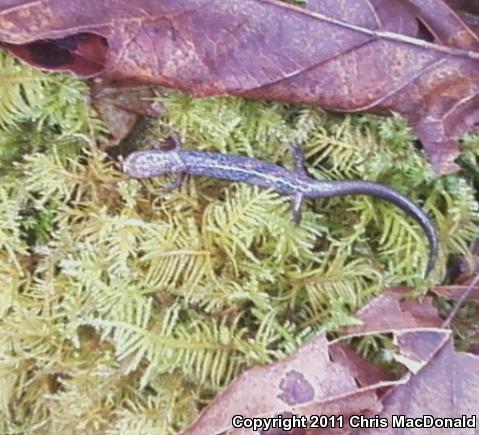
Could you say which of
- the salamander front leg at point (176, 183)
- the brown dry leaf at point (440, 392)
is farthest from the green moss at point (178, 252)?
the brown dry leaf at point (440, 392)

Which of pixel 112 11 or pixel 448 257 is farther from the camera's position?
pixel 448 257

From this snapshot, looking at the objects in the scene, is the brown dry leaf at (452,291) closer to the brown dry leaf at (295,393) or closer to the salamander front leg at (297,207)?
the brown dry leaf at (295,393)

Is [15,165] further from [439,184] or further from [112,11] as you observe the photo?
[439,184]

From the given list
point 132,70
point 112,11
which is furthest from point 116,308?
point 112,11

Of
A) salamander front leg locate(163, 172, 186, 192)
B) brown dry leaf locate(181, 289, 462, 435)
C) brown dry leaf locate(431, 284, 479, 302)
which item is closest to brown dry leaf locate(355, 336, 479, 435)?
brown dry leaf locate(181, 289, 462, 435)

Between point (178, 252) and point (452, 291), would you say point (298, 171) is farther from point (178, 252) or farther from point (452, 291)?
point (452, 291)

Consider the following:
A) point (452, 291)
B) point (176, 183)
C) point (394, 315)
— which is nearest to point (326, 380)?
point (394, 315)
